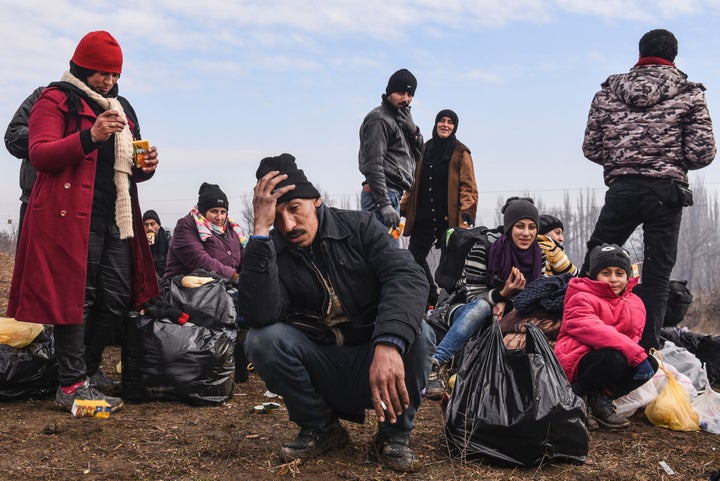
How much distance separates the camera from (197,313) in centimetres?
440

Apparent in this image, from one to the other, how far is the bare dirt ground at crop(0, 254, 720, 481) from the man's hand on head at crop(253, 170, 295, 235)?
1009 mm

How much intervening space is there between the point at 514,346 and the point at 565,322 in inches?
15.6

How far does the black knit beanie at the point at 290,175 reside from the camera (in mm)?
2867

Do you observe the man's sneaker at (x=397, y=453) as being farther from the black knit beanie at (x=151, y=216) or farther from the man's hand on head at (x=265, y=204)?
the black knit beanie at (x=151, y=216)

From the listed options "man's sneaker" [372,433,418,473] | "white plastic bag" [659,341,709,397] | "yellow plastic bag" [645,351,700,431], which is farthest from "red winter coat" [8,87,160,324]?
"white plastic bag" [659,341,709,397]

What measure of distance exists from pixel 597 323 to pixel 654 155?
4.96 feet

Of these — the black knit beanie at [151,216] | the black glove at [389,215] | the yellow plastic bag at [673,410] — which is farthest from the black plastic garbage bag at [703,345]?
the black knit beanie at [151,216]

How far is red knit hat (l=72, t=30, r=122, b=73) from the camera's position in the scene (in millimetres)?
3789

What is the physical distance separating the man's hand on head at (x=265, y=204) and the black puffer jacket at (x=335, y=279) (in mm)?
55

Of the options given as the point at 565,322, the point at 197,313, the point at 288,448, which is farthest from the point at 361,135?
the point at 288,448

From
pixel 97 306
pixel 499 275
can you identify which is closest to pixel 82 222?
pixel 97 306

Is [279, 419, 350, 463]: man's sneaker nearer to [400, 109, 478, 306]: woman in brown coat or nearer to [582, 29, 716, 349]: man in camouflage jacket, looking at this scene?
[582, 29, 716, 349]: man in camouflage jacket

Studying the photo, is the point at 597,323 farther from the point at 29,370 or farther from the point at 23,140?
the point at 23,140

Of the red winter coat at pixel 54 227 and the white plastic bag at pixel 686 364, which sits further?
the white plastic bag at pixel 686 364
